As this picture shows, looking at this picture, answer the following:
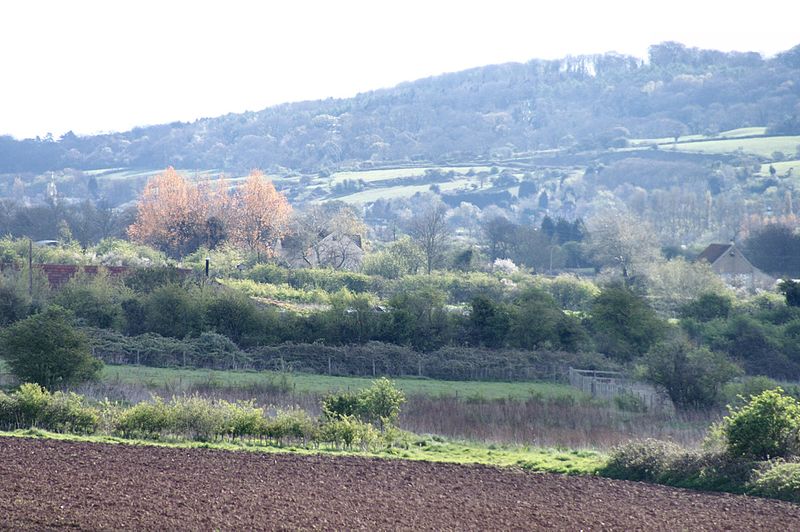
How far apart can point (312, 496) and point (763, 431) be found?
31.7 feet

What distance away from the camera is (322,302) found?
63719 millimetres

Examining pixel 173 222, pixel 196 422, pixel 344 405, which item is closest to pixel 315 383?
pixel 344 405

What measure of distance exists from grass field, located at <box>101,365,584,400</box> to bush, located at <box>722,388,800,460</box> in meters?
14.1

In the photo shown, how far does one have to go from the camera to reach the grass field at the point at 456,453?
2488cm

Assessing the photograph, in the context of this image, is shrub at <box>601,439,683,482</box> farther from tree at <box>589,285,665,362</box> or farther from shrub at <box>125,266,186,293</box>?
shrub at <box>125,266,186,293</box>

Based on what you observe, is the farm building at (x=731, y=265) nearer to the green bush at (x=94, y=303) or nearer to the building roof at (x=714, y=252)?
the building roof at (x=714, y=252)

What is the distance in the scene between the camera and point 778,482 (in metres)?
21.6

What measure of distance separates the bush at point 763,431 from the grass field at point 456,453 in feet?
10.1

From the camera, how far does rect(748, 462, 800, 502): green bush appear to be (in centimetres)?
2125

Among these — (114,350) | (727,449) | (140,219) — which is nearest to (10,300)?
(114,350)

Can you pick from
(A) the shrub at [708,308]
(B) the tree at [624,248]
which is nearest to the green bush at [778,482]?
(A) the shrub at [708,308]

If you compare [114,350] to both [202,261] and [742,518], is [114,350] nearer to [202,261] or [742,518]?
[742,518]

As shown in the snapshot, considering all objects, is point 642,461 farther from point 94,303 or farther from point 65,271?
point 65,271

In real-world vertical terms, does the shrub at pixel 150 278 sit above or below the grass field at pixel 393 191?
above
